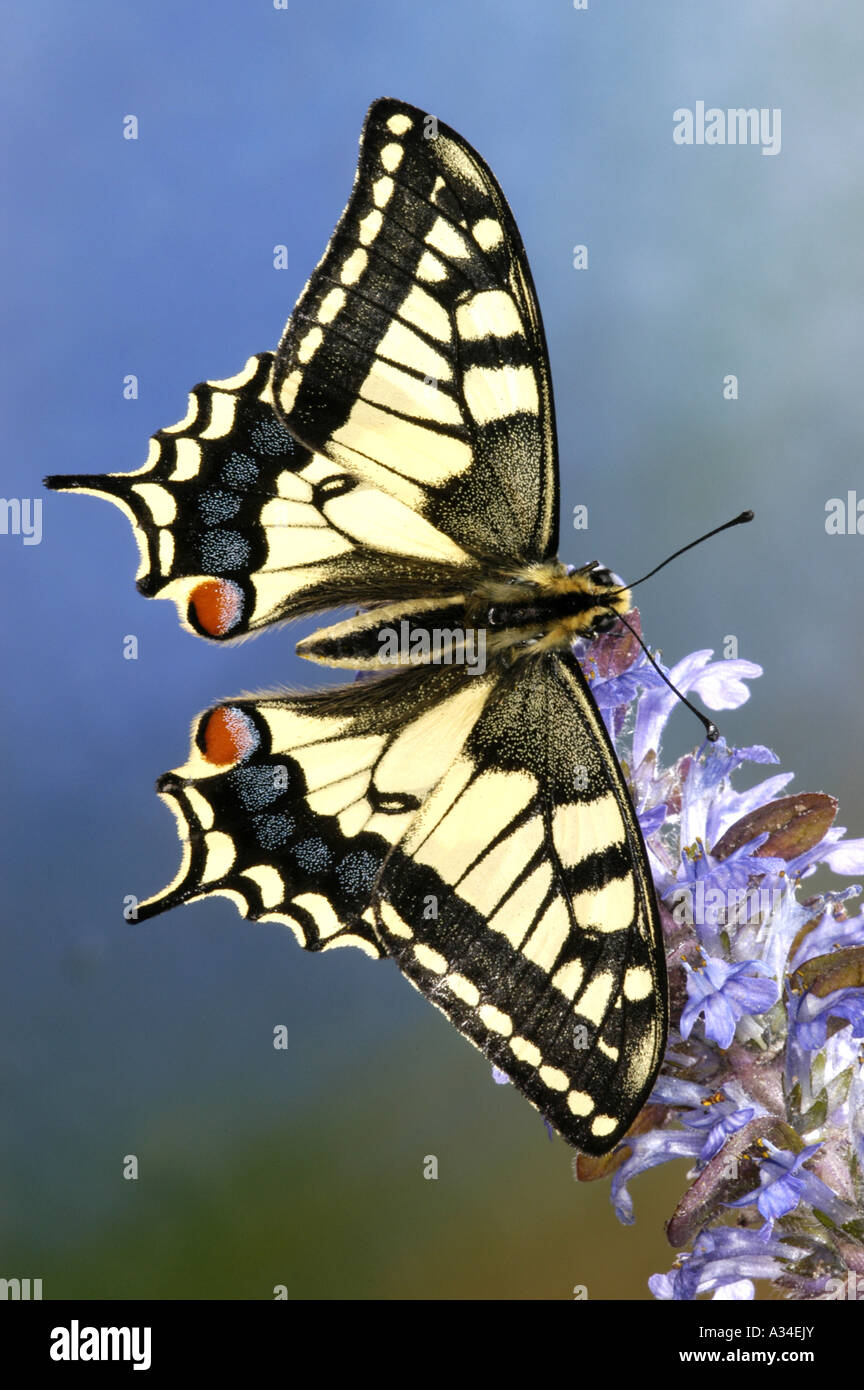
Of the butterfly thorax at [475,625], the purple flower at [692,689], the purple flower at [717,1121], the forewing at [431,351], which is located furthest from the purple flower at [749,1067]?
the forewing at [431,351]

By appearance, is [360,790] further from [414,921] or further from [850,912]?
[850,912]

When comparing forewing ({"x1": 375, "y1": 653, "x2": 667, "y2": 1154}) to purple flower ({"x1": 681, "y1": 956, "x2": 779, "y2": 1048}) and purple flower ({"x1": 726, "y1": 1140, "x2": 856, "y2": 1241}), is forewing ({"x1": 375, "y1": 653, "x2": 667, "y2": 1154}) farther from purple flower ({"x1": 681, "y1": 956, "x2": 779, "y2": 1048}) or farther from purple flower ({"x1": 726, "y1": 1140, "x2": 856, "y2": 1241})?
purple flower ({"x1": 726, "y1": 1140, "x2": 856, "y2": 1241})

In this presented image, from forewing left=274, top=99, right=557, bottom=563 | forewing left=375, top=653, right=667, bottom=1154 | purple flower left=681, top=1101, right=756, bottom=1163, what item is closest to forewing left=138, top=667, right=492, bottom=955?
forewing left=375, top=653, right=667, bottom=1154

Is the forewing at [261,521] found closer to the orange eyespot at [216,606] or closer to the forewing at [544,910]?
the orange eyespot at [216,606]

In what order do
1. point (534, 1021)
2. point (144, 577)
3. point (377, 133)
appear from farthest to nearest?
point (144, 577)
point (377, 133)
point (534, 1021)

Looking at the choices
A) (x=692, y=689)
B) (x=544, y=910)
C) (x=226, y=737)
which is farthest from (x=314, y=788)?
(x=692, y=689)
